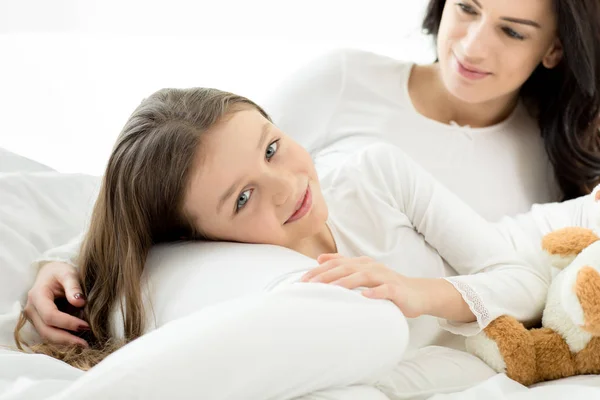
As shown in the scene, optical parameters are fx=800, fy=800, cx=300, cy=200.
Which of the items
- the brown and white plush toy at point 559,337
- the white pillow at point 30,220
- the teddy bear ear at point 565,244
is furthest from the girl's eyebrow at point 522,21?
the white pillow at point 30,220

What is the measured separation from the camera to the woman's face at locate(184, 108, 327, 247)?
152 cm

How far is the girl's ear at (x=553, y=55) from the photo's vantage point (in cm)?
221

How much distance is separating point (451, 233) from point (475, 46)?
619mm

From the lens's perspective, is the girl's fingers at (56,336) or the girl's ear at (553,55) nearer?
the girl's fingers at (56,336)

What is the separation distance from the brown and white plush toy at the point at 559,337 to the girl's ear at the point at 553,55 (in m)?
0.83

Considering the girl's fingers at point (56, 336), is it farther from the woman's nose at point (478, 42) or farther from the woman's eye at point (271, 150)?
the woman's nose at point (478, 42)

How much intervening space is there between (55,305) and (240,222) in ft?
1.34

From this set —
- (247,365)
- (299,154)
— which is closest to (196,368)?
(247,365)

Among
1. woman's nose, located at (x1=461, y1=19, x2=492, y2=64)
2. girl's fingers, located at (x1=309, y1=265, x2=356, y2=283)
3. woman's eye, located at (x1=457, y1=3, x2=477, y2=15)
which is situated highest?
woman's eye, located at (x1=457, y1=3, x2=477, y2=15)

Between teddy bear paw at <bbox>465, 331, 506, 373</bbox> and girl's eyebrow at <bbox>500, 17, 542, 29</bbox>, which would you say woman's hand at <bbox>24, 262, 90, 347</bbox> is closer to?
teddy bear paw at <bbox>465, 331, 506, 373</bbox>

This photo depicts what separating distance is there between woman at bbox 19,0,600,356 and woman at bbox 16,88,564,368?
1.38 feet

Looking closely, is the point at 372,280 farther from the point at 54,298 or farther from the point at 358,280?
the point at 54,298

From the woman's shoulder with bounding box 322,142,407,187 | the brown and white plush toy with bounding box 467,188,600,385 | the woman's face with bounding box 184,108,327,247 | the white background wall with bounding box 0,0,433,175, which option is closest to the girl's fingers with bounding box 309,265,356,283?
the woman's face with bounding box 184,108,327,247

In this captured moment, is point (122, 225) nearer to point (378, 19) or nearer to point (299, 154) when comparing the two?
point (299, 154)
